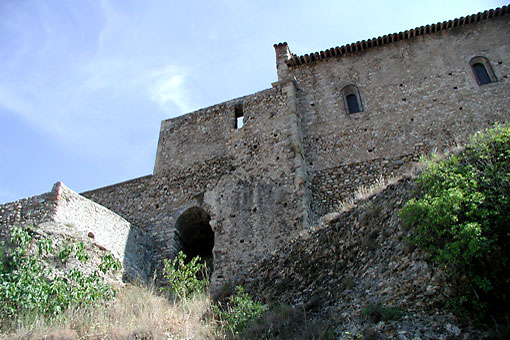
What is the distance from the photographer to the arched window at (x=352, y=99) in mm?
14820

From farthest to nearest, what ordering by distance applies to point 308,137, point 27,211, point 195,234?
point 195,234
point 308,137
point 27,211

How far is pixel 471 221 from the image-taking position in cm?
574

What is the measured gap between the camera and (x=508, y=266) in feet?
17.3

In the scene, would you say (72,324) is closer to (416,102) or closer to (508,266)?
(508,266)

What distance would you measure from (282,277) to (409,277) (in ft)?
10.6

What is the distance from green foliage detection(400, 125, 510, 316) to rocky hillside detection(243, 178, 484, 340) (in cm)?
31

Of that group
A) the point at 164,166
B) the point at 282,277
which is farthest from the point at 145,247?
the point at 282,277

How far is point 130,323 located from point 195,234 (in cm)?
719

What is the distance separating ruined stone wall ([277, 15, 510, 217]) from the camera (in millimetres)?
13234

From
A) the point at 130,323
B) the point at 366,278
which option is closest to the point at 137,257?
the point at 130,323

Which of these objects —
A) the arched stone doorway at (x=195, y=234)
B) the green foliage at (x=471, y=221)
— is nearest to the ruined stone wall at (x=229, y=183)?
the arched stone doorway at (x=195, y=234)

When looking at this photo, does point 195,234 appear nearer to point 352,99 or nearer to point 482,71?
point 352,99

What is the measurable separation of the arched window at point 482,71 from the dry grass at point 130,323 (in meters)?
11.4

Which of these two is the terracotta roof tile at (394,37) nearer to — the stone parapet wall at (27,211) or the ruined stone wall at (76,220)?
the ruined stone wall at (76,220)
